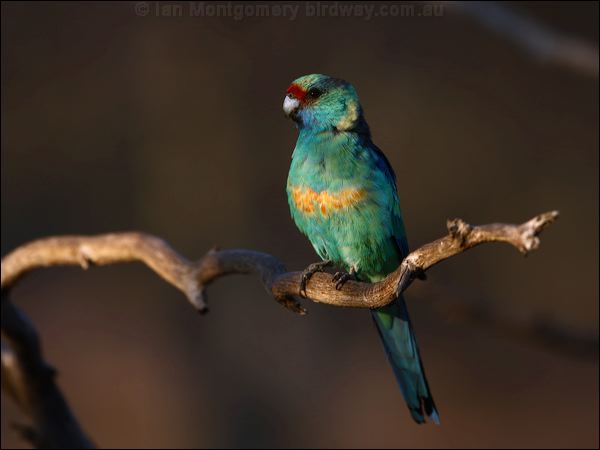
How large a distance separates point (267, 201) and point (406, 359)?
3.46 metres

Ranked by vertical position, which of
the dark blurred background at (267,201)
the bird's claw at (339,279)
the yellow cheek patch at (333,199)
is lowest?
the bird's claw at (339,279)

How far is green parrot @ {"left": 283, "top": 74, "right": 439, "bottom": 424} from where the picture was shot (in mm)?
2898

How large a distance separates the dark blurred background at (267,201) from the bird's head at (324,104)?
306 centimetres

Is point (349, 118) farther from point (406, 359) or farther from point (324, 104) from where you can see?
point (406, 359)

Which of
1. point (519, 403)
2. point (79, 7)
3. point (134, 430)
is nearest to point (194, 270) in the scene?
point (134, 430)

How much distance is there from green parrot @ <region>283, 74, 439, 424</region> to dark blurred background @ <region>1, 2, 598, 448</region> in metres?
2.57

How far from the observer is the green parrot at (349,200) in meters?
2.90

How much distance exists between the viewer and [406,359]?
3.19 meters

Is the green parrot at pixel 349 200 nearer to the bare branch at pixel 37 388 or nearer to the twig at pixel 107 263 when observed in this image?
the twig at pixel 107 263

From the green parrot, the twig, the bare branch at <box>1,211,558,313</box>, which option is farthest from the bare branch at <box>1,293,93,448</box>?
the green parrot

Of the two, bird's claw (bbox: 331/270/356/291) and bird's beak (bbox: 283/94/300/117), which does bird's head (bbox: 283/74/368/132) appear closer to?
bird's beak (bbox: 283/94/300/117)

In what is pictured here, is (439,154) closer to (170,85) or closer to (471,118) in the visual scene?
(471,118)

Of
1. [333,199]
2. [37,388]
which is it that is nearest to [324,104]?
[333,199]

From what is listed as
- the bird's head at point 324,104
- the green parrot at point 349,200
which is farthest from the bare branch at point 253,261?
the bird's head at point 324,104
